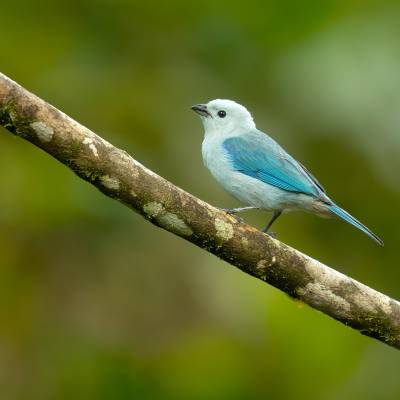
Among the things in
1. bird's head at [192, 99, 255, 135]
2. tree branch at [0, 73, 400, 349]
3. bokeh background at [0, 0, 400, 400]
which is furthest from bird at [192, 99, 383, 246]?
tree branch at [0, 73, 400, 349]

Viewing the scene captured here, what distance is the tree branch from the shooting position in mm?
4105

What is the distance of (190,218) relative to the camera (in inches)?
174

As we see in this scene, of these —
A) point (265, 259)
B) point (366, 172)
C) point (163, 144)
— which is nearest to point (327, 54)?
point (366, 172)

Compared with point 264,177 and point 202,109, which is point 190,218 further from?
point 202,109

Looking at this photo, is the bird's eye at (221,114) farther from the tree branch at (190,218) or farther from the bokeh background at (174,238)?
the tree branch at (190,218)

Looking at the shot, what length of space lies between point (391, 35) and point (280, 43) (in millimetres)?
832

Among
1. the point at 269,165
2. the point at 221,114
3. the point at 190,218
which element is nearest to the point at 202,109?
the point at 221,114

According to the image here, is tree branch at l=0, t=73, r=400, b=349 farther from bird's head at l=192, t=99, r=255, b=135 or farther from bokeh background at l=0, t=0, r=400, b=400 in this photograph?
bird's head at l=192, t=99, r=255, b=135

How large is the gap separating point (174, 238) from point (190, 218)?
8.17 ft

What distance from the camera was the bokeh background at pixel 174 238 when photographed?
605 centimetres

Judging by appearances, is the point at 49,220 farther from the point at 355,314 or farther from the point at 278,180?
the point at 355,314

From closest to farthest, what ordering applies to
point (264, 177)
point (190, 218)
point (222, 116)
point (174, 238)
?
point (190, 218) → point (264, 177) → point (222, 116) → point (174, 238)

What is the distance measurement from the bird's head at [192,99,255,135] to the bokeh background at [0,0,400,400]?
1.24 feet

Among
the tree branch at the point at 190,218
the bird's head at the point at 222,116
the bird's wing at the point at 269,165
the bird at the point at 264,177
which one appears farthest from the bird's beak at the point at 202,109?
the tree branch at the point at 190,218
